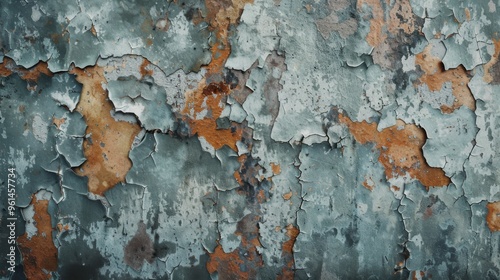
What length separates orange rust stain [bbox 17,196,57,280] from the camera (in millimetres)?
1918

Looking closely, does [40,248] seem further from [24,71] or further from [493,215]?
[493,215]

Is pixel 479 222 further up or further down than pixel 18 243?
further up

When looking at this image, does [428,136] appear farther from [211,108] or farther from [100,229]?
[100,229]

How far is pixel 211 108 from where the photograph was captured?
1882 millimetres

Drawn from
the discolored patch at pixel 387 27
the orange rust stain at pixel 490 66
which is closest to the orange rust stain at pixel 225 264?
the discolored patch at pixel 387 27

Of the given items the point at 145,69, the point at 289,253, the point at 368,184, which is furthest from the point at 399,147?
the point at 145,69

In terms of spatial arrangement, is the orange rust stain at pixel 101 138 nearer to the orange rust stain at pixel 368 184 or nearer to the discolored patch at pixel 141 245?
the discolored patch at pixel 141 245

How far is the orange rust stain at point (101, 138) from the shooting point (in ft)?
6.16

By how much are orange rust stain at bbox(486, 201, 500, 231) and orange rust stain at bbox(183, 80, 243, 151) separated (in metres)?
0.87

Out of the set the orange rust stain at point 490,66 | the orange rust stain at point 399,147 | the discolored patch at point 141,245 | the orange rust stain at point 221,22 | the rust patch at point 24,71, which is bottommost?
the discolored patch at point 141,245

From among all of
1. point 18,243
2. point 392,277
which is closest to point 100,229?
point 18,243

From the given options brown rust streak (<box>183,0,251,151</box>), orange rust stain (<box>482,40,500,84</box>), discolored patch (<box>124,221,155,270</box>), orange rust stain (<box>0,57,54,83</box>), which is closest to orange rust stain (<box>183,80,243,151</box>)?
brown rust streak (<box>183,0,251,151</box>)

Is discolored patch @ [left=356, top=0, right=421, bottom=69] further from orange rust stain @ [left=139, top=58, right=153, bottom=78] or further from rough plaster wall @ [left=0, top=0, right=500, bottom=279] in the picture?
orange rust stain @ [left=139, top=58, right=153, bottom=78]

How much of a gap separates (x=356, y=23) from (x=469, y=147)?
21.8 inches
